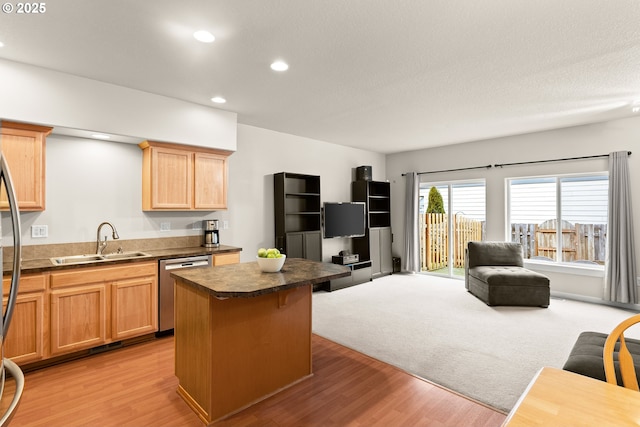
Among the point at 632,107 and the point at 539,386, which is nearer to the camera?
the point at 539,386

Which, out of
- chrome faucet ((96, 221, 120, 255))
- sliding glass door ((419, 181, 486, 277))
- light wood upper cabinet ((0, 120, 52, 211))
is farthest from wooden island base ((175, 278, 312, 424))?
sliding glass door ((419, 181, 486, 277))

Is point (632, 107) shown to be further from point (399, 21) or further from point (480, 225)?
point (399, 21)

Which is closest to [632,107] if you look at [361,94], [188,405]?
[361,94]

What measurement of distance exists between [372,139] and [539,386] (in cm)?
544

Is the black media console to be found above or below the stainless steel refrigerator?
below

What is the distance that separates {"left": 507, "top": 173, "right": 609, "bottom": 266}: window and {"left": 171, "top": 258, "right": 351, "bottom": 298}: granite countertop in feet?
15.2

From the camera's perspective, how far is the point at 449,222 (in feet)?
22.5

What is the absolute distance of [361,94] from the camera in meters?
3.81

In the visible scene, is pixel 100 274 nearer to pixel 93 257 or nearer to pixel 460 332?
pixel 93 257

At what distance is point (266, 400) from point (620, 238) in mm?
5282

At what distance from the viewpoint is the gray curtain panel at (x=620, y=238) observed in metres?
4.64

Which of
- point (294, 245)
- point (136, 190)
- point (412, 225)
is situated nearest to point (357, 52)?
point (136, 190)

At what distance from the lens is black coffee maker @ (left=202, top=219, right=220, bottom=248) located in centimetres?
436

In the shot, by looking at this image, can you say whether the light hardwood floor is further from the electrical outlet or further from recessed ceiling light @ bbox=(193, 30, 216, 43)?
recessed ceiling light @ bbox=(193, 30, 216, 43)
